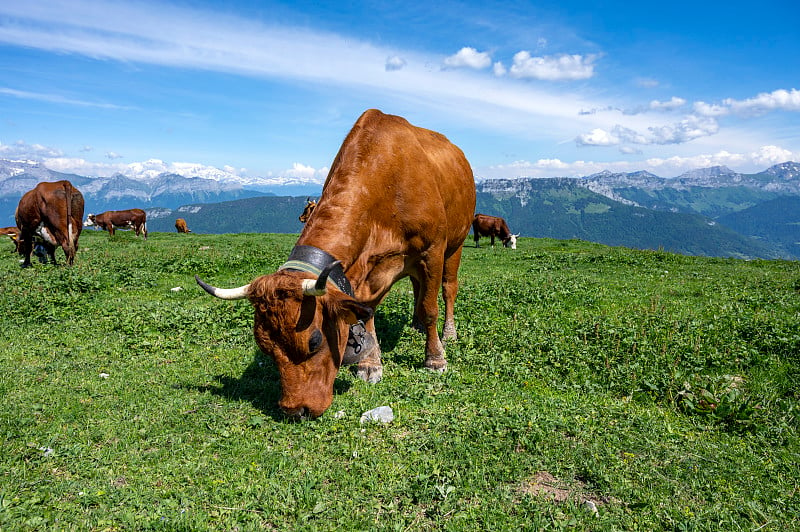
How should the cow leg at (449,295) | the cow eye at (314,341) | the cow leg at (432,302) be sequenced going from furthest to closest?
1. the cow leg at (449,295)
2. the cow leg at (432,302)
3. the cow eye at (314,341)

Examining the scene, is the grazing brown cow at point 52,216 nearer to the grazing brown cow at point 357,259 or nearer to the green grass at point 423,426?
the green grass at point 423,426

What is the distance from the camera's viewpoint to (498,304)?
37.9ft

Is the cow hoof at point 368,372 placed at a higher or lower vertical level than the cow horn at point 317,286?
lower

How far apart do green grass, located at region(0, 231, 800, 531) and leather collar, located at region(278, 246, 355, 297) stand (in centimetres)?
172

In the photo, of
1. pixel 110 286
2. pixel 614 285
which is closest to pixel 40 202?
pixel 110 286

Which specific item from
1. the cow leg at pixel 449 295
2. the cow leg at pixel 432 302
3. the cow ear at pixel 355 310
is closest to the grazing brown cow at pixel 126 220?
the cow leg at pixel 449 295

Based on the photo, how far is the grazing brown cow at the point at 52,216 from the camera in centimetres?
1738

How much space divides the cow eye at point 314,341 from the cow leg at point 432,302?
2.82 m

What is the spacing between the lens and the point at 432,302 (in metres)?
7.85

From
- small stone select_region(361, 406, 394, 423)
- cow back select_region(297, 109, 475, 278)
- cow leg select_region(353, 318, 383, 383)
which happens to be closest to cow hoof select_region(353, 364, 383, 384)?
cow leg select_region(353, 318, 383, 383)

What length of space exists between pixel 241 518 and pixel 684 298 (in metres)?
11.9

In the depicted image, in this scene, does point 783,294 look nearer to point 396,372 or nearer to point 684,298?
point 684,298

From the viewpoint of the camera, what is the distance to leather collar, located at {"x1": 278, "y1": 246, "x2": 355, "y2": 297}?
5.33 metres

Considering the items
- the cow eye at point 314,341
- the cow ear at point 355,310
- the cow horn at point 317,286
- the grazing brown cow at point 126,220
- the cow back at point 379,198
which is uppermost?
the cow back at point 379,198
